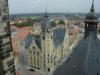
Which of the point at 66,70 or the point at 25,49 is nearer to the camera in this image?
the point at 66,70

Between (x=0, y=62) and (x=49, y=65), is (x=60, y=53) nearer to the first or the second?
(x=49, y=65)

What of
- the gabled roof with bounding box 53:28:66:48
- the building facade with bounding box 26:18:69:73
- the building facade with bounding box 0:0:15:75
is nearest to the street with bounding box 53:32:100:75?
the building facade with bounding box 0:0:15:75

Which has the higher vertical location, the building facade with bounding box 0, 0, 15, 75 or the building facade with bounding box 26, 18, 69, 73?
the building facade with bounding box 0, 0, 15, 75

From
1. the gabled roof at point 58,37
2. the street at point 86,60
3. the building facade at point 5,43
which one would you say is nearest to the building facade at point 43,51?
the gabled roof at point 58,37

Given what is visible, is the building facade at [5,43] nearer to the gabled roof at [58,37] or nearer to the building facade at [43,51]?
the building facade at [43,51]

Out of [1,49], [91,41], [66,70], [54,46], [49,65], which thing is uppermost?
[1,49]

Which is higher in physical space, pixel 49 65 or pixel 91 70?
pixel 91 70

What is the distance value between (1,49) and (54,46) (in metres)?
38.0

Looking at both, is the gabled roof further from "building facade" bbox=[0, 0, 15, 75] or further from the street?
"building facade" bbox=[0, 0, 15, 75]

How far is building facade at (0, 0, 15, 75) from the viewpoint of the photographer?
6.31 m

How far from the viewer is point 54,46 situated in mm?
44250

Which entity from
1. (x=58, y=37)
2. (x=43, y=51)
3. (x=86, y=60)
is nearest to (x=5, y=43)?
(x=86, y=60)

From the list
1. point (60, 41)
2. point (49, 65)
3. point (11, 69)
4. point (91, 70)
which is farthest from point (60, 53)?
point (11, 69)

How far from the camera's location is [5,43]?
6.43 m
